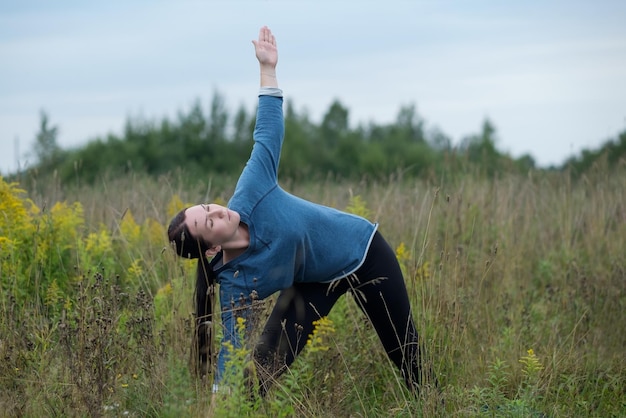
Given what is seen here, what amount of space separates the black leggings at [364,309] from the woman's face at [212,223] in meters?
0.60

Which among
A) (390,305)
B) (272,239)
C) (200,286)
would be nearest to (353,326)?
(390,305)

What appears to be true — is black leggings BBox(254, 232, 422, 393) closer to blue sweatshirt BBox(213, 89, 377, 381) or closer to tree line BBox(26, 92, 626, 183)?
blue sweatshirt BBox(213, 89, 377, 381)

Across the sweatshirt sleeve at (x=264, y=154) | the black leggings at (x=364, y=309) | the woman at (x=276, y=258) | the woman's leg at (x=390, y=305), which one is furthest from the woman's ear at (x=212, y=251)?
the woman's leg at (x=390, y=305)

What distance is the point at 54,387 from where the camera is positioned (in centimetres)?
415

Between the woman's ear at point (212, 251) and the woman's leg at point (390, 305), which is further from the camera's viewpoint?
the woman's leg at point (390, 305)

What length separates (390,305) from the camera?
4.23 metres

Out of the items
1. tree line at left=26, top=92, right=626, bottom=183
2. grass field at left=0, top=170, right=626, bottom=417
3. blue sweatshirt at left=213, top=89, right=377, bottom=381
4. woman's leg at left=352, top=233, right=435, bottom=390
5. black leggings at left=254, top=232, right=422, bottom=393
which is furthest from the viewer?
tree line at left=26, top=92, right=626, bottom=183

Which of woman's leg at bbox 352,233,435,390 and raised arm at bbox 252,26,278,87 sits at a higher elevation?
raised arm at bbox 252,26,278,87

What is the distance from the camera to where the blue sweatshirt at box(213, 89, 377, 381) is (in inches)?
150

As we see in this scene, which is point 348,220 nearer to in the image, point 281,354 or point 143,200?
point 281,354

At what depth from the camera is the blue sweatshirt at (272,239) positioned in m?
3.81

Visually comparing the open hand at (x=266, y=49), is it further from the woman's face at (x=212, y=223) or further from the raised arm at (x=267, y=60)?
the woman's face at (x=212, y=223)

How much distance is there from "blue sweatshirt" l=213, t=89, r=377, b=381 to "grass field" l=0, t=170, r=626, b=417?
0.20m

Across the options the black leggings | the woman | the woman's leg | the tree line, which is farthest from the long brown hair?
the tree line
